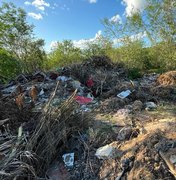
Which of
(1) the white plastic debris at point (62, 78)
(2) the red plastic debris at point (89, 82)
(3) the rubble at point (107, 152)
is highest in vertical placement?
(1) the white plastic debris at point (62, 78)

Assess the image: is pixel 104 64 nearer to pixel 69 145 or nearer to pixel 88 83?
pixel 88 83

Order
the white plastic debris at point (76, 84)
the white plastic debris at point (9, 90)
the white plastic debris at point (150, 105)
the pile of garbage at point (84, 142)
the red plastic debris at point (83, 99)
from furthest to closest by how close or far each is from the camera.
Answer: the white plastic debris at point (9, 90)
the white plastic debris at point (76, 84)
the red plastic debris at point (83, 99)
the white plastic debris at point (150, 105)
the pile of garbage at point (84, 142)

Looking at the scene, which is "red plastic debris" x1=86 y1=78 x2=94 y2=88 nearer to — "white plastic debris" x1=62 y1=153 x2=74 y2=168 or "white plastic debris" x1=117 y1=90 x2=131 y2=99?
"white plastic debris" x1=117 y1=90 x2=131 y2=99

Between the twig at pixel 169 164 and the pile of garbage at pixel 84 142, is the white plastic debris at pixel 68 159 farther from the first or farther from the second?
the twig at pixel 169 164

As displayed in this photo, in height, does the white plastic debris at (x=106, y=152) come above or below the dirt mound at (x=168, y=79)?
below

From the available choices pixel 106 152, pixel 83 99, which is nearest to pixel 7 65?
pixel 83 99

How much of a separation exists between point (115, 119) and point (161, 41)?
6.06 m

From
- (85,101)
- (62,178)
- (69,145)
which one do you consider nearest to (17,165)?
(62,178)

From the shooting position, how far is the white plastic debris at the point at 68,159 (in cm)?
301

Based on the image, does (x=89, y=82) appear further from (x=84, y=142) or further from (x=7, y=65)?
(x=7, y=65)

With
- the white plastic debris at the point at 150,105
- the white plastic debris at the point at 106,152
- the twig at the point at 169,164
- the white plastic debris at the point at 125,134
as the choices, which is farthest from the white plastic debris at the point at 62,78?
the twig at the point at 169,164

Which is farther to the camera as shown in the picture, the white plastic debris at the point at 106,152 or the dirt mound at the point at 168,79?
the dirt mound at the point at 168,79

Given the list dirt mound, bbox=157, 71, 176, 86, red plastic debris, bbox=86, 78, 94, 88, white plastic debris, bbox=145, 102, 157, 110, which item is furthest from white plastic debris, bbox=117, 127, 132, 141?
dirt mound, bbox=157, 71, 176, 86

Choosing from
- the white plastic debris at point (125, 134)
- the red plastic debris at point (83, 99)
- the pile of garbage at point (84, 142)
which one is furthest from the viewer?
the red plastic debris at point (83, 99)
